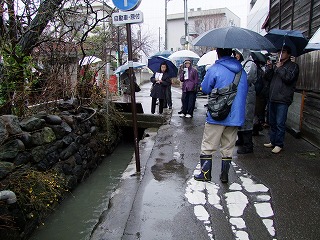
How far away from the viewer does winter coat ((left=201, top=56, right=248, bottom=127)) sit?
402 centimetres

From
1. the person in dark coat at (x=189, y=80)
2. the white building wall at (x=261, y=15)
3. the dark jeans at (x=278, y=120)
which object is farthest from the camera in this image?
the white building wall at (x=261, y=15)

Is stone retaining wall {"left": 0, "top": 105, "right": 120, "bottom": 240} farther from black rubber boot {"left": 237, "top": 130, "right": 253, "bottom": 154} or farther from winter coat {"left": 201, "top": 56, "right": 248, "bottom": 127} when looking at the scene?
black rubber boot {"left": 237, "top": 130, "right": 253, "bottom": 154}

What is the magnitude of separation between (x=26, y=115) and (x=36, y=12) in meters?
2.56

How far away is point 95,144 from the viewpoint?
8906mm

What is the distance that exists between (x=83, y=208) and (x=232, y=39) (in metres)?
4.52

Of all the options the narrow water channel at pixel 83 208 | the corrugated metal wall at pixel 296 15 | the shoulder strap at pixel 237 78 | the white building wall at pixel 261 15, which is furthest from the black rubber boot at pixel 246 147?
the white building wall at pixel 261 15

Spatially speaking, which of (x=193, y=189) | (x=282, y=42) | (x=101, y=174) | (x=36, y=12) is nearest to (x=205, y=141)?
(x=193, y=189)

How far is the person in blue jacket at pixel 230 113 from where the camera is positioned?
159 inches

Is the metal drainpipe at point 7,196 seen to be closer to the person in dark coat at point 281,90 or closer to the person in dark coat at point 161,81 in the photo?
the person in dark coat at point 281,90

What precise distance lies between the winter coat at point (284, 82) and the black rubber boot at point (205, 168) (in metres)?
2.07

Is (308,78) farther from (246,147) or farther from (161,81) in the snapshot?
(161,81)

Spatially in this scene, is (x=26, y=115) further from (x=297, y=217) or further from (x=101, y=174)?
(x=297, y=217)

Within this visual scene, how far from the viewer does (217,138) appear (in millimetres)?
4203

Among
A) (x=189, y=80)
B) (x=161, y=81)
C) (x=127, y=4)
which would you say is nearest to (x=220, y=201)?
(x=127, y=4)
